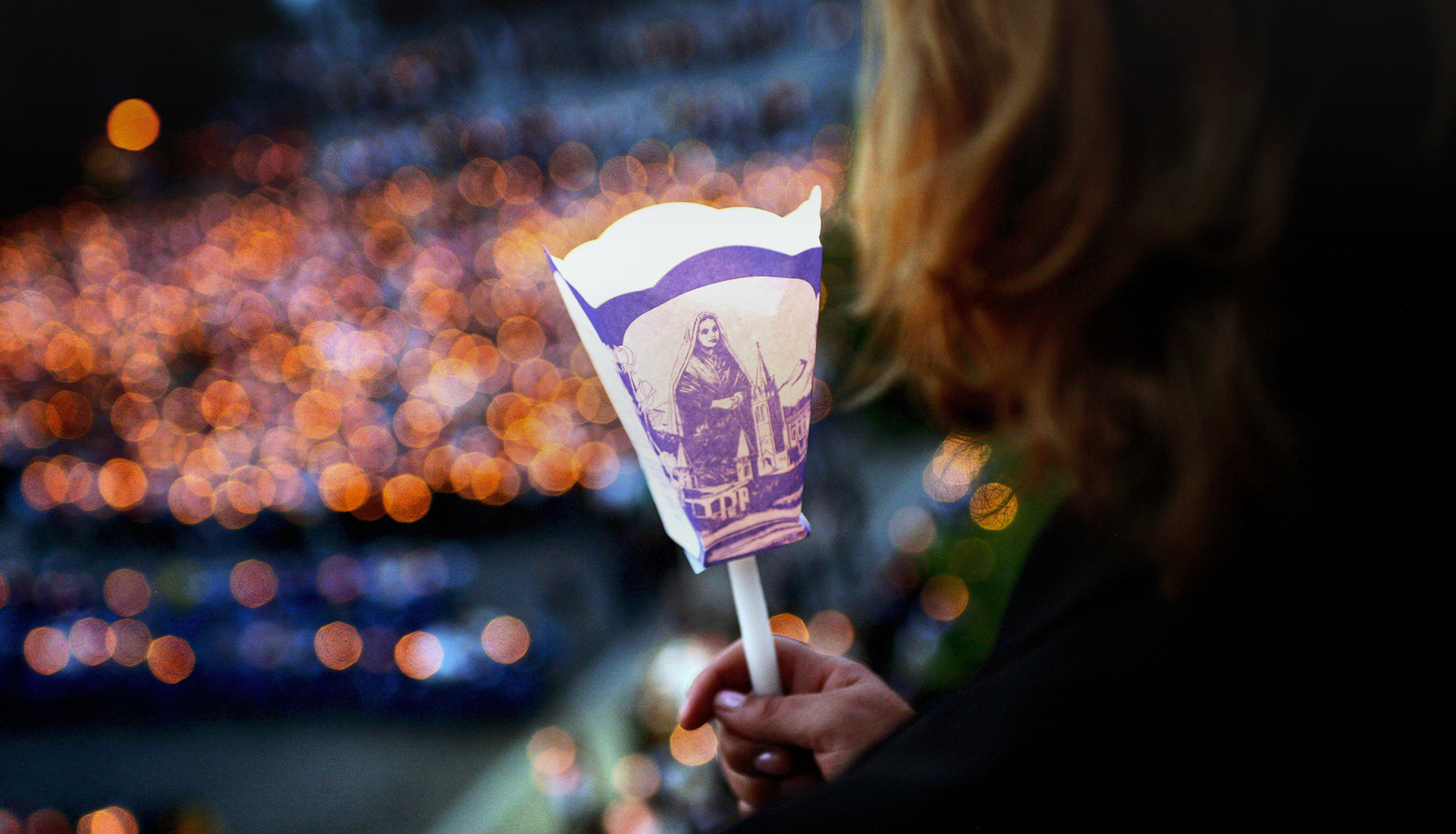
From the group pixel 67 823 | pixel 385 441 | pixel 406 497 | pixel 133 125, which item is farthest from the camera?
pixel 133 125

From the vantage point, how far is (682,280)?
51cm

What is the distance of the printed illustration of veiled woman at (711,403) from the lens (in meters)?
0.53

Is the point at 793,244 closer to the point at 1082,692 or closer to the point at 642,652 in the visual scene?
the point at 1082,692

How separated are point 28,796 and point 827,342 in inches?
125

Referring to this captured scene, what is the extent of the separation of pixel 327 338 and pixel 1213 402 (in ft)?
15.5

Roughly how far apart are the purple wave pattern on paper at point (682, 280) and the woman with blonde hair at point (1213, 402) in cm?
22

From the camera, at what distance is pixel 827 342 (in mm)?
1700

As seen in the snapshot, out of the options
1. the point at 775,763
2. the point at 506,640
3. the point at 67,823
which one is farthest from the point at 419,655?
the point at 775,763

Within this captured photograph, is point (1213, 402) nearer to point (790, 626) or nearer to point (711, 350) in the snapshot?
point (711, 350)

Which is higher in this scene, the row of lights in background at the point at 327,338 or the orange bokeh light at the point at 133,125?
the orange bokeh light at the point at 133,125

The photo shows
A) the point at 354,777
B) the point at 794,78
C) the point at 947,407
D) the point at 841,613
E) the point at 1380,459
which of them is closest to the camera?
the point at 1380,459

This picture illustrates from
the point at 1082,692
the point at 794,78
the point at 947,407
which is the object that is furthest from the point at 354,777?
the point at 794,78

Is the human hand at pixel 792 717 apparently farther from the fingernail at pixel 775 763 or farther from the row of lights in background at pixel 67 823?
→ the row of lights in background at pixel 67 823

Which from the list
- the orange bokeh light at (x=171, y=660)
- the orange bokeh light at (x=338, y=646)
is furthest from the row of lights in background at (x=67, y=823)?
the orange bokeh light at (x=338, y=646)
